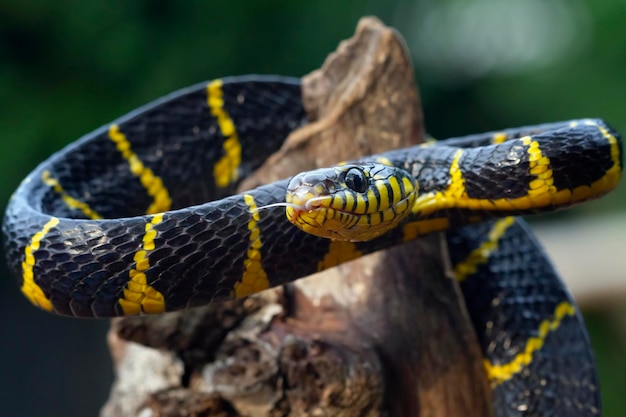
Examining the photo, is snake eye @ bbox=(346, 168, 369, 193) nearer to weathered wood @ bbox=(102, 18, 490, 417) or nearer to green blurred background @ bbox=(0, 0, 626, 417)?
weathered wood @ bbox=(102, 18, 490, 417)

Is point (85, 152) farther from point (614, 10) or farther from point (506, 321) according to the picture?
point (614, 10)

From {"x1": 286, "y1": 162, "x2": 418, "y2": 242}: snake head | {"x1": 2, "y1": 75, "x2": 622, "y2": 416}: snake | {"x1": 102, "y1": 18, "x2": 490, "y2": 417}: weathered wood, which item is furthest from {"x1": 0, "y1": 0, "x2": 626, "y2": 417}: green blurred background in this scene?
{"x1": 286, "y1": 162, "x2": 418, "y2": 242}: snake head

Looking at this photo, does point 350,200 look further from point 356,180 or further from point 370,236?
point 370,236

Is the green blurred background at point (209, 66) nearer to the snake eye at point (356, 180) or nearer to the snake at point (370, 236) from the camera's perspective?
the snake at point (370, 236)

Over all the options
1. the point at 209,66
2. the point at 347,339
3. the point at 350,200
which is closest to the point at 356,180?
the point at 350,200

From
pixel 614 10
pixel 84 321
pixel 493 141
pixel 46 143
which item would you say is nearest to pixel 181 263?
pixel 493 141
